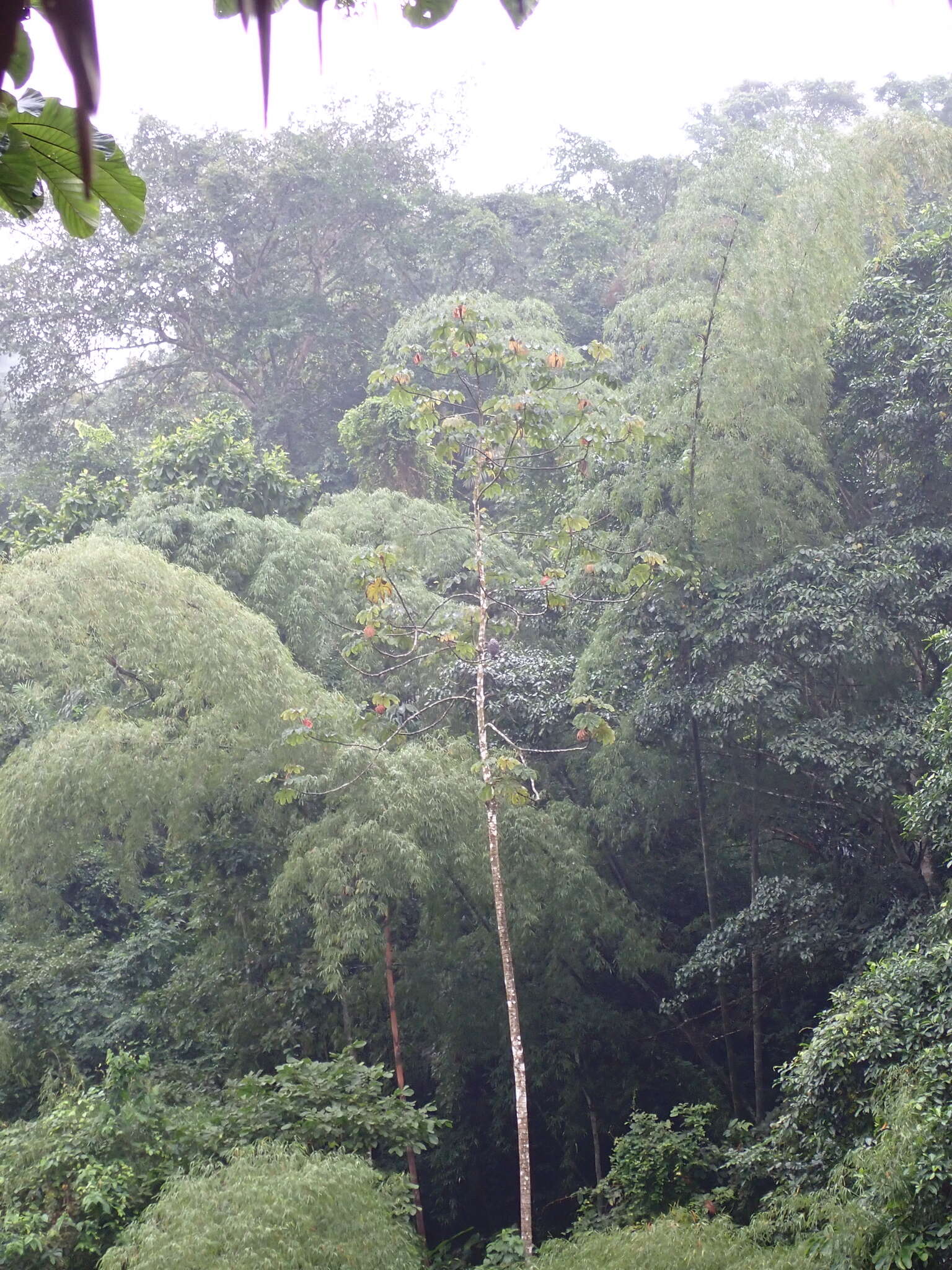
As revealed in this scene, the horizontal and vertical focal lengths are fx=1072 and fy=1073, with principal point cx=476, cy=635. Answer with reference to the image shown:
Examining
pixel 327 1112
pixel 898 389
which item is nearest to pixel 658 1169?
pixel 327 1112

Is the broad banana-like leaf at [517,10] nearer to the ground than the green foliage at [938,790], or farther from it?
farther from it

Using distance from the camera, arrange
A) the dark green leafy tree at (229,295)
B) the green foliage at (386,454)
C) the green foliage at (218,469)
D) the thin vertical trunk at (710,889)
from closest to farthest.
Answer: the thin vertical trunk at (710,889) < the green foliage at (218,469) < the green foliage at (386,454) < the dark green leafy tree at (229,295)

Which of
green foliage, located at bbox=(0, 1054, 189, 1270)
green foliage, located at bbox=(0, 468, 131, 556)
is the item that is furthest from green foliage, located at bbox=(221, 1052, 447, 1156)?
green foliage, located at bbox=(0, 468, 131, 556)

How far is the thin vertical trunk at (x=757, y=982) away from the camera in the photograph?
6.05 m

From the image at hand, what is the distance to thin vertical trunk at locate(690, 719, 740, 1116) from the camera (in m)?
6.16

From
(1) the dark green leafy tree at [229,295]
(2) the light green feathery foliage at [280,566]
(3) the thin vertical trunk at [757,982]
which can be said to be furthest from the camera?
(1) the dark green leafy tree at [229,295]

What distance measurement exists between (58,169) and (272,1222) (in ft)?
12.6

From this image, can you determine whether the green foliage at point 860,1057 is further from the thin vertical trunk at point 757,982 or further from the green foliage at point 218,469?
the green foliage at point 218,469

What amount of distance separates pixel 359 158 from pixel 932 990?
40.6 feet

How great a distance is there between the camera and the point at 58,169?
38.9 inches

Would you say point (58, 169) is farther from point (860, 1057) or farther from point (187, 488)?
point (187, 488)

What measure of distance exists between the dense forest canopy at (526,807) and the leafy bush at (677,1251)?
0.08ft

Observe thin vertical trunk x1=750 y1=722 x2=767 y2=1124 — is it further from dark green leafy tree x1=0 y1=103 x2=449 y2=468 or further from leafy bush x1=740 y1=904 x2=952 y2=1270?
dark green leafy tree x1=0 y1=103 x2=449 y2=468

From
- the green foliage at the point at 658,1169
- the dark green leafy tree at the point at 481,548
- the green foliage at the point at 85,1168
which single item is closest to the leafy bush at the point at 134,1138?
the green foliage at the point at 85,1168
